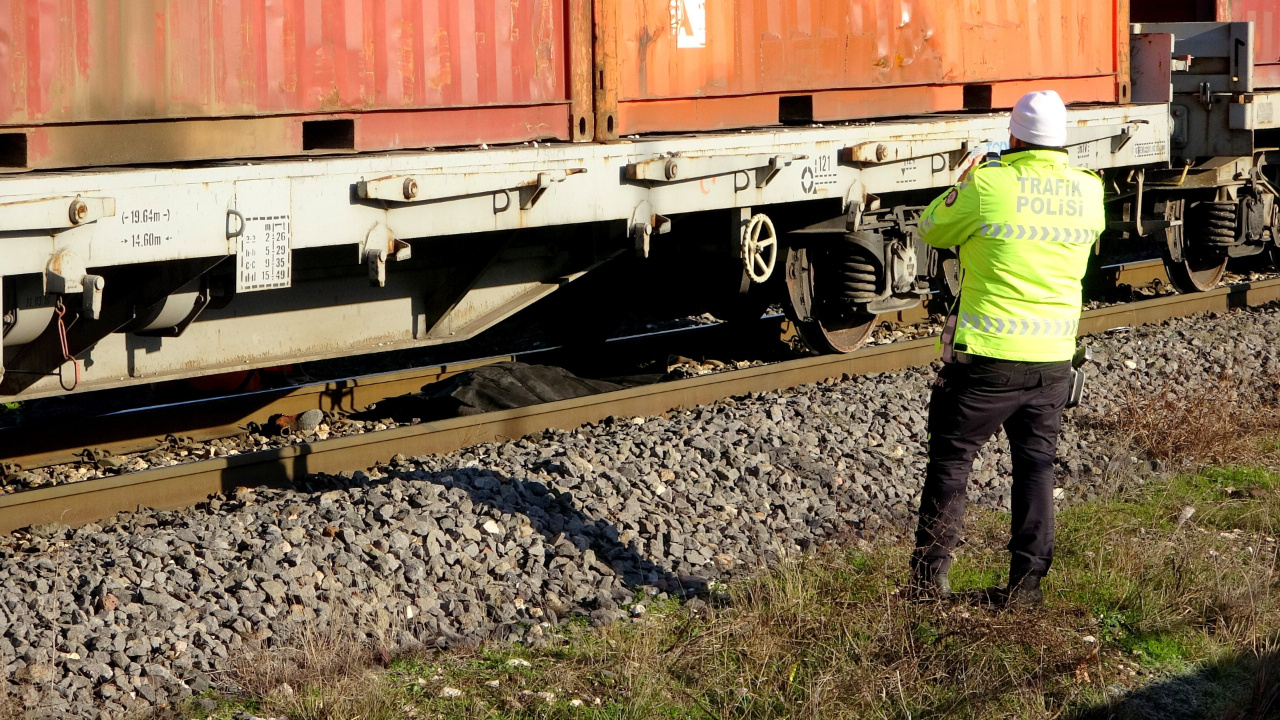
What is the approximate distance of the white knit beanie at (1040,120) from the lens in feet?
13.9

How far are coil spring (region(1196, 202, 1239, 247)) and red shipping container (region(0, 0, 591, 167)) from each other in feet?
21.1

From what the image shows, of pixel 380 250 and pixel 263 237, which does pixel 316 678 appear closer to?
pixel 263 237

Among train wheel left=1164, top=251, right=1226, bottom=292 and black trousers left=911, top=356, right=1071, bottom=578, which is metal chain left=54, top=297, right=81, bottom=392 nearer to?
black trousers left=911, top=356, right=1071, bottom=578

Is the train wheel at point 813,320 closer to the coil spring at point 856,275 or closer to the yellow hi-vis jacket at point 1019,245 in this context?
the coil spring at point 856,275

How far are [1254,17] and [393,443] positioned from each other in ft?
30.2

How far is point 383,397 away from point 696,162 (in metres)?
2.30

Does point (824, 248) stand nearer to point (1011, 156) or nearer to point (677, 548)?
point (677, 548)

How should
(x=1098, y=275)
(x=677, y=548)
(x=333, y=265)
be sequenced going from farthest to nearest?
(x=1098, y=275)
(x=333, y=265)
(x=677, y=548)

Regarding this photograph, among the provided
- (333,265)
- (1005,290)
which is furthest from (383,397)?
(1005,290)

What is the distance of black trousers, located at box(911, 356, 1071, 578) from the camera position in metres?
4.39

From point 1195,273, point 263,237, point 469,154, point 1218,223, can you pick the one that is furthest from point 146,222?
point 1195,273

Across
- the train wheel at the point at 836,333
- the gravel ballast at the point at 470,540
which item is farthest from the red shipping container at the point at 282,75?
the train wheel at the point at 836,333

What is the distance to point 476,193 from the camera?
20.6ft

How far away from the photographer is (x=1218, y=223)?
11070 millimetres
